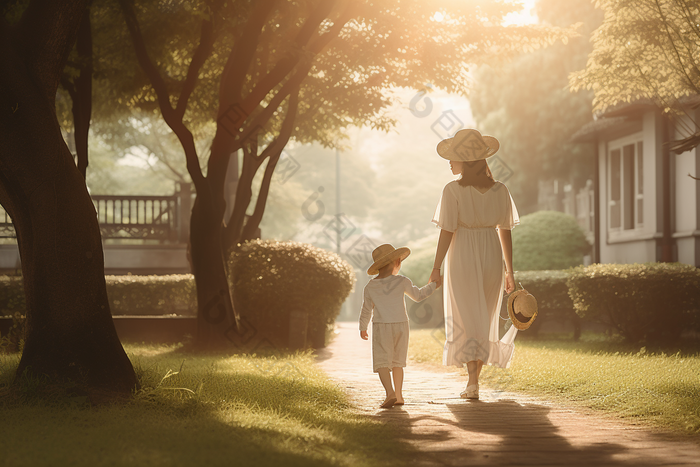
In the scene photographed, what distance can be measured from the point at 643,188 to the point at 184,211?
12216 millimetres

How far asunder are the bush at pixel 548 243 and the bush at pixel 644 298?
314 inches

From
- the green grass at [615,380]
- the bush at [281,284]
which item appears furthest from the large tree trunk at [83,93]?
the green grass at [615,380]

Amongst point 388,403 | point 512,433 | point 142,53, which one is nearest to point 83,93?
point 142,53

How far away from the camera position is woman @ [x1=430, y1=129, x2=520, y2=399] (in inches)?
250

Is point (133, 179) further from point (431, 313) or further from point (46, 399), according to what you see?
point (46, 399)

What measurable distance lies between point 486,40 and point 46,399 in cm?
1031

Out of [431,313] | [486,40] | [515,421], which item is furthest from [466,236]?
[431,313]

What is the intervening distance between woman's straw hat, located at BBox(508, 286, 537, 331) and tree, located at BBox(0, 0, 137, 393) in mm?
3220

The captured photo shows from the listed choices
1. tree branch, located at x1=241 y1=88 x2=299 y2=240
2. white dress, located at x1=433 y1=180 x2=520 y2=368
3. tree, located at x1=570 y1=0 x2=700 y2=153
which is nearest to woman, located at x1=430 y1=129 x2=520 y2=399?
white dress, located at x1=433 y1=180 x2=520 y2=368

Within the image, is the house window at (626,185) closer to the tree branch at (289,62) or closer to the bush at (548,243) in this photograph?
the bush at (548,243)

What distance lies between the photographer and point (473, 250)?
6410mm

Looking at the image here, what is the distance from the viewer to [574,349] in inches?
432

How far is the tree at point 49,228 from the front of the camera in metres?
5.65

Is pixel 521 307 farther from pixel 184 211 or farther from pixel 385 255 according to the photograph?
pixel 184 211
